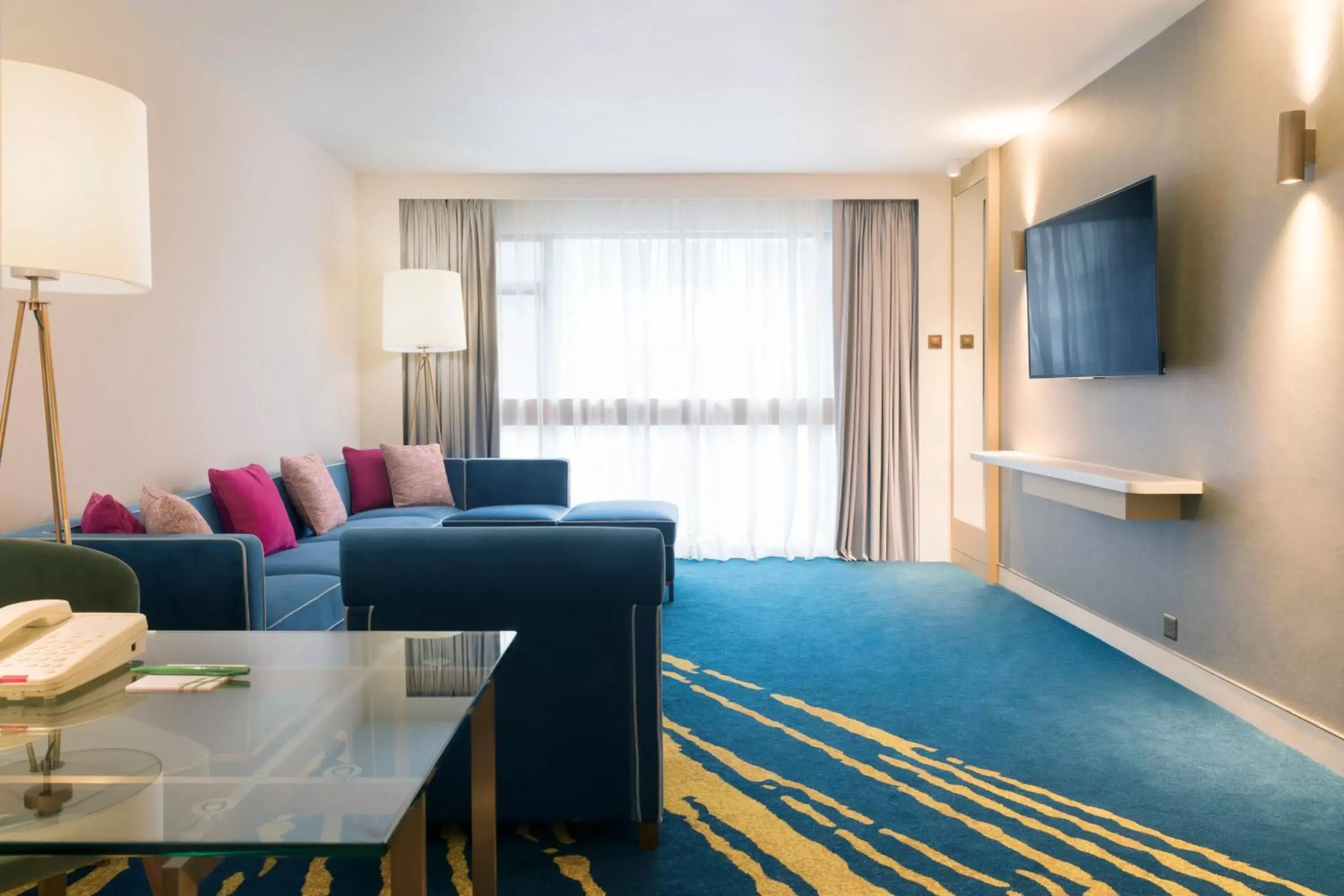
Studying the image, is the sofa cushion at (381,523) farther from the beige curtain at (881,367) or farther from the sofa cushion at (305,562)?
the beige curtain at (881,367)

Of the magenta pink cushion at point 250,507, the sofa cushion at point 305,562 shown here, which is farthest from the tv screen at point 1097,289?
the magenta pink cushion at point 250,507

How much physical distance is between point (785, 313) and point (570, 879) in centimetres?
521

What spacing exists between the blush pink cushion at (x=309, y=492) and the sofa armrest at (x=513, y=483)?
A: 54.0 inches

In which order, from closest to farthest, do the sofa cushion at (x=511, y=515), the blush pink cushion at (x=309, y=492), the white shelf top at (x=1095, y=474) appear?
the white shelf top at (x=1095, y=474) < the blush pink cushion at (x=309, y=492) < the sofa cushion at (x=511, y=515)

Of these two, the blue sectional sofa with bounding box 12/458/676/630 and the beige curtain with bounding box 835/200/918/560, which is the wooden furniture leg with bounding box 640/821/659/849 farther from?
the beige curtain with bounding box 835/200/918/560

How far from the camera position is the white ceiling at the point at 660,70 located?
3891 millimetres

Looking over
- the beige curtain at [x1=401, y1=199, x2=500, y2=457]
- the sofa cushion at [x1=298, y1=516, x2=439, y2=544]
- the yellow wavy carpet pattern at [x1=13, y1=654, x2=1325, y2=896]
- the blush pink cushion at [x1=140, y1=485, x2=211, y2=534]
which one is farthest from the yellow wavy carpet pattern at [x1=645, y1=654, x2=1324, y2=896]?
the beige curtain at [x1=401, y1=199, x2=500, y2=457]

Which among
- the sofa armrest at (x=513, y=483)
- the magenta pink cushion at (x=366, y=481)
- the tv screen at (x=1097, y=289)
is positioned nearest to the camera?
the tv screen at (x=1097, y=289)

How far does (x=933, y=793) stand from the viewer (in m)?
2.76

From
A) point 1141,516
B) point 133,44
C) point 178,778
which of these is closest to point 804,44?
point 1141,516

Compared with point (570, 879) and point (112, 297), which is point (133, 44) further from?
point (570, 879)

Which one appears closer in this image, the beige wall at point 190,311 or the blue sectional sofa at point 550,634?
the blue sectional sofa at point 550,634

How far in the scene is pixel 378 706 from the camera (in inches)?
51.3

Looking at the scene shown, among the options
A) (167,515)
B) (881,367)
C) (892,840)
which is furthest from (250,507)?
(881,367)
